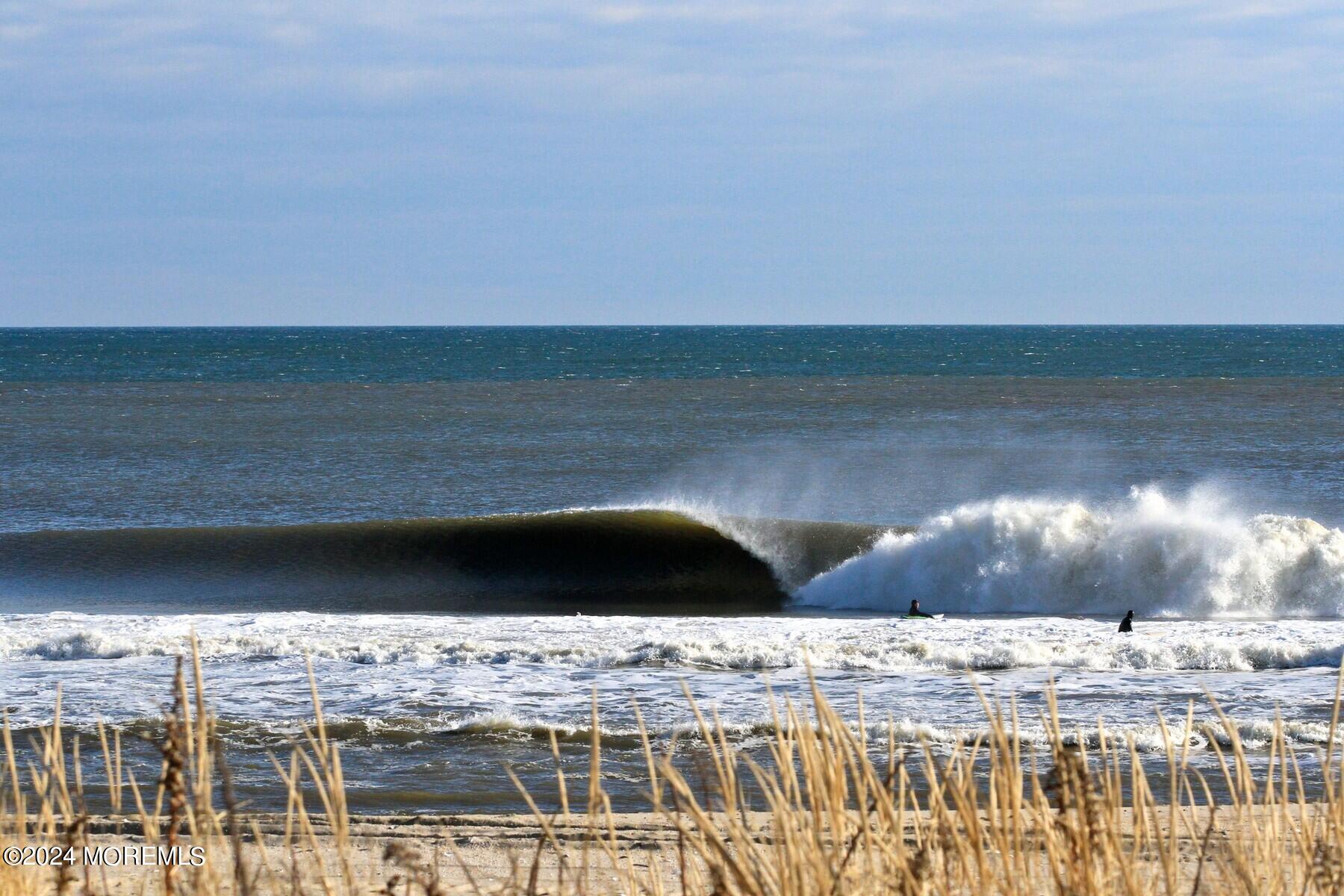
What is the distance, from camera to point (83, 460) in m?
34.8

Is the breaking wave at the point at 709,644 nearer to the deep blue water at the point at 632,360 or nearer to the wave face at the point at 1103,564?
the wave face at the point at 1103,564

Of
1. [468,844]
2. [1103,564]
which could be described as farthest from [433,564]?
[468,844]

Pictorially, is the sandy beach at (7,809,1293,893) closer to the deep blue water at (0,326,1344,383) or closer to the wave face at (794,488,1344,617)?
the wave face at (794,488,1344,617)

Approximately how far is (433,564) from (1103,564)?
10219mm

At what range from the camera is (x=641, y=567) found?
22531 mm

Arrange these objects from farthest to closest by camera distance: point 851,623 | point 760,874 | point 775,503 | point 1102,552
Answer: point 775,503 < point 1102,552 < point 851,623 < point 760,874

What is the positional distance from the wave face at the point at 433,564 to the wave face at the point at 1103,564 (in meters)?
1.51

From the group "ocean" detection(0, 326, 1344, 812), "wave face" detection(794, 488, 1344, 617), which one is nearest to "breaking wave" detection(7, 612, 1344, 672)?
"ocean" detection(0, 326, 1344, 812)

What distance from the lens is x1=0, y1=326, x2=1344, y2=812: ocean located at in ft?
32.4

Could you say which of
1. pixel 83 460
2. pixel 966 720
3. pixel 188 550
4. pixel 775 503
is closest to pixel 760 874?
pixel 966 720

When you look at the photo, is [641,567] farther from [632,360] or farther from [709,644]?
[632,360]

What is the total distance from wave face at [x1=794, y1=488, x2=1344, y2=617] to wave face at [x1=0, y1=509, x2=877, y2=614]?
1.51 metres

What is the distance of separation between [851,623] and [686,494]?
14318 millimetres

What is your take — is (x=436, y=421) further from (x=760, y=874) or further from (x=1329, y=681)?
(x=760, y=874)
